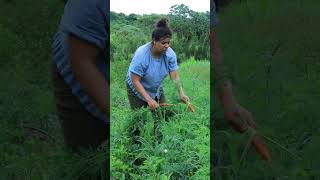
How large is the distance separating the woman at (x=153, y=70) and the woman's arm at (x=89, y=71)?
0.22 m

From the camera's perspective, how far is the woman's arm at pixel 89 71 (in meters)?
2.44

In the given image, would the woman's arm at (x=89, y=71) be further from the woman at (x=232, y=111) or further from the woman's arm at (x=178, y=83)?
the woman at (x=232, y=111)

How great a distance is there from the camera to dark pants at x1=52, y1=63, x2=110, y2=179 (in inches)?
103

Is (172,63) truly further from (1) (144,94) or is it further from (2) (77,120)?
(2) (77,120)

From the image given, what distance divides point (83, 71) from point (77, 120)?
0.29 m

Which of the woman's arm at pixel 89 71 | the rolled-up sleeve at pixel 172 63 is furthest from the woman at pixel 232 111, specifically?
the woman's arm at pixel 89 71

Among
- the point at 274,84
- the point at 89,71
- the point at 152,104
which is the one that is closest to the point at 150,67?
the point at 152,104

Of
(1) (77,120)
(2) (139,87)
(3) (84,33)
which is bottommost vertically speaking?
(1) (77,120)

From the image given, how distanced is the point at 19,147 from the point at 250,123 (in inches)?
44.8

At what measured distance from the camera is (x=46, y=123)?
10.6 ft

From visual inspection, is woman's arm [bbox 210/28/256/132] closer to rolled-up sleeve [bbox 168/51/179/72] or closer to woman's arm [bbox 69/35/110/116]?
rolled-up sleeve [bbox 168/51/179/72]

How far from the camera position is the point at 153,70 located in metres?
2.30

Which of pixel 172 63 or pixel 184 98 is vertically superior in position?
pixel 172 63

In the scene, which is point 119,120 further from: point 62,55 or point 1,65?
point 1,65
